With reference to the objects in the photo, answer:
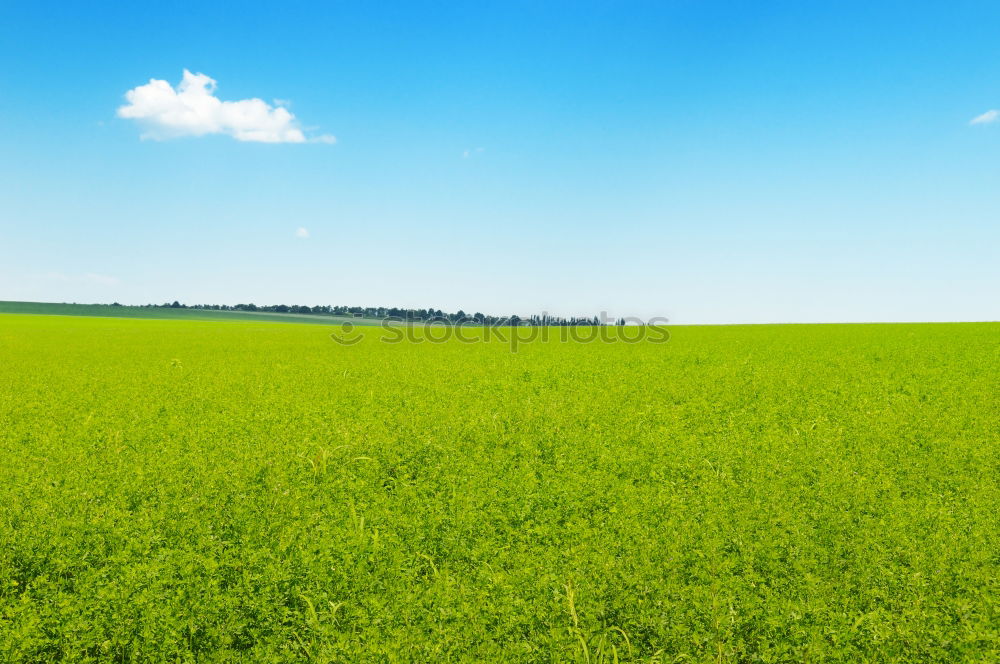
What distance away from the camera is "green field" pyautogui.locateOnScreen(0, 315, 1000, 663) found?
170 inches

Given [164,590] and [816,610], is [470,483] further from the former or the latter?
[816,610]

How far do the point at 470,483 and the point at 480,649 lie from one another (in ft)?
8.24

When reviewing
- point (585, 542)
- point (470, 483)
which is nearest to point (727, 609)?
point (585, 542)

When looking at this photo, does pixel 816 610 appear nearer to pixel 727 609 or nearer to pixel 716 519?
pixel 727 609

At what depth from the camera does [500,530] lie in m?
5.73

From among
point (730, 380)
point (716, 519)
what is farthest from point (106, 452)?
point (730, 380)

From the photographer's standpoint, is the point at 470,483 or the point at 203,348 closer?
the point at 470,483

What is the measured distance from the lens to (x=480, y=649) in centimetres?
421

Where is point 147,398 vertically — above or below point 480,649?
above

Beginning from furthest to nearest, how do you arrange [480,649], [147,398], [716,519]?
[147,398]
[716,519]
[480,649]

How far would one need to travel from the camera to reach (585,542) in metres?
5.46

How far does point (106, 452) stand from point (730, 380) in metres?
11.4

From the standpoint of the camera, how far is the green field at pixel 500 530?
4309 millimetres

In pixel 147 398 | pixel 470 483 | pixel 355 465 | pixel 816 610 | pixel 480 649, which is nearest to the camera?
pixel 480 649
